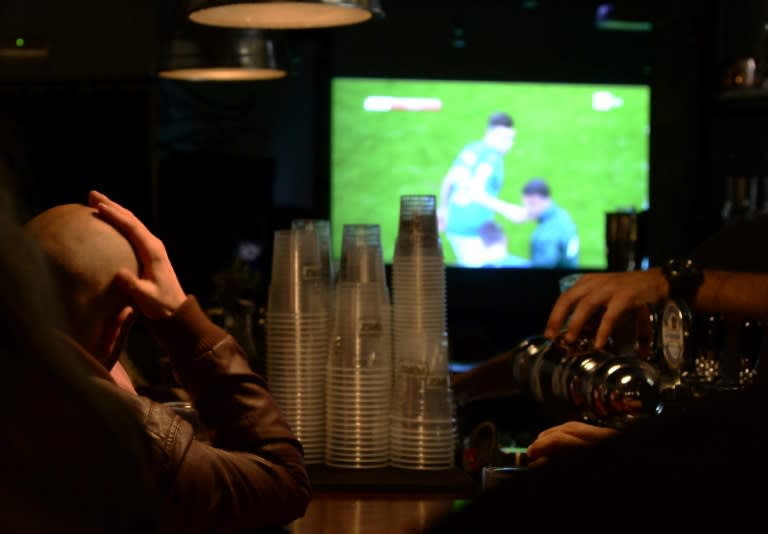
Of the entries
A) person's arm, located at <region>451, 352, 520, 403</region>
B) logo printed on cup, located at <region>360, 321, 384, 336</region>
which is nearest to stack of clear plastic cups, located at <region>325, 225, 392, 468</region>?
logo printed on cup, located at <region>360, 321, 384, 336</region>

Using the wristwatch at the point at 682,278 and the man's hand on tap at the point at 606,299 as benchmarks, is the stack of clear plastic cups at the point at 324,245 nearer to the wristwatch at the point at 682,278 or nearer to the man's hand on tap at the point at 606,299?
the man's hand on tap at the point at 606,299

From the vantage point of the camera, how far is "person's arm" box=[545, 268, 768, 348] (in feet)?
6.83

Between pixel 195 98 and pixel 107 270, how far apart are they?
223 inches

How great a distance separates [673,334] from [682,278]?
0.65ft

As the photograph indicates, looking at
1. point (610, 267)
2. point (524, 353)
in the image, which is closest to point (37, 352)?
point (524, 353)

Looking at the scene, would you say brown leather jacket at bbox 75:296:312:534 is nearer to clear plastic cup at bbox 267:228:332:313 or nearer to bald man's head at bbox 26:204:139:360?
bald man's head at bbox 26:204:139:360

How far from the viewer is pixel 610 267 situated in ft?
10.3

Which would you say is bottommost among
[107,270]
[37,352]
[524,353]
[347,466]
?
[347,466]

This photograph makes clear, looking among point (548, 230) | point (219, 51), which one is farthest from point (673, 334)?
point (548, 230)

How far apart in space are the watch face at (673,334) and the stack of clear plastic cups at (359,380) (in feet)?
2.02

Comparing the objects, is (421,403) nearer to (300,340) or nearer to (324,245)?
(300,340)

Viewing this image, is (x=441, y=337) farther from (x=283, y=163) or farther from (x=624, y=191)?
(x=624, y=191)

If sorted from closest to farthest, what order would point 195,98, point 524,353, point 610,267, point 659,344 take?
point 659,344
point 524,353
point 610,267
point 195,98

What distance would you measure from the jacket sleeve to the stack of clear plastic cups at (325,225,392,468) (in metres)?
0.52
